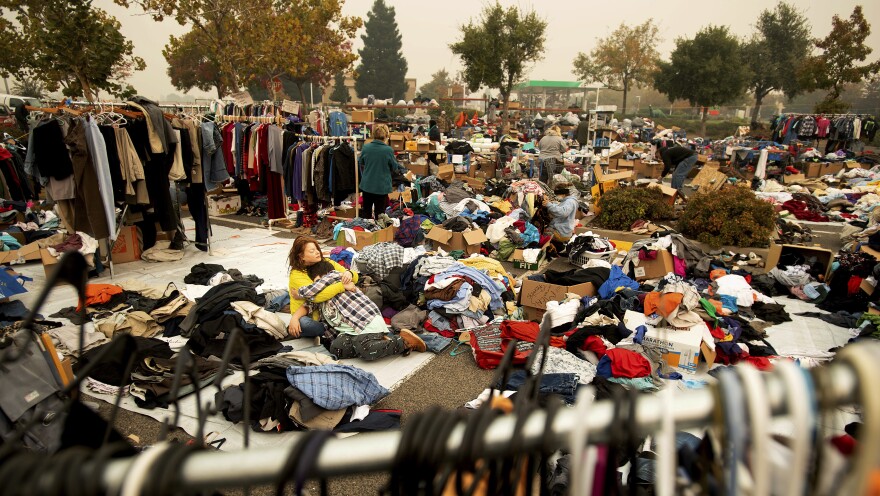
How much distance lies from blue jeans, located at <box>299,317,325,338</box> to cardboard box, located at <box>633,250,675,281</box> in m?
4.07

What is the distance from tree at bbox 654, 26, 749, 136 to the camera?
30312 mm

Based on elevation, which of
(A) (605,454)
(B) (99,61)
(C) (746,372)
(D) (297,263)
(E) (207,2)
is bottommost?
(D) (297,263)

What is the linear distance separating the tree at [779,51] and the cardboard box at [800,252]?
3128cm

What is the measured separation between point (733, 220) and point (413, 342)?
572cm

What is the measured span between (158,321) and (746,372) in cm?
536

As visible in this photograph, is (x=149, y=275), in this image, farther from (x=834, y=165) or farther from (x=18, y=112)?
(x=834, y=165)

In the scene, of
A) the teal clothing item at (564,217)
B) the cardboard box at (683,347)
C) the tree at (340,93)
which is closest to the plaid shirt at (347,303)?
the cardboard box at (683,347)

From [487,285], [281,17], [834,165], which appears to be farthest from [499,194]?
[281,17]

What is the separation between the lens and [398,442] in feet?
2.23

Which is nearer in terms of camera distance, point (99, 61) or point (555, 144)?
point (99, 61)

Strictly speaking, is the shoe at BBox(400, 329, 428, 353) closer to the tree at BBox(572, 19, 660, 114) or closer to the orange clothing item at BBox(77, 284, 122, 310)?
the orange clothing item at BBox(77, 284, 122, 310)

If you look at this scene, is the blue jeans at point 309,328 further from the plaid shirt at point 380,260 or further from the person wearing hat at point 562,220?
the person wearing hat at point 562,220

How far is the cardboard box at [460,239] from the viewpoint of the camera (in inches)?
283

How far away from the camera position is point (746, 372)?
0.63m
